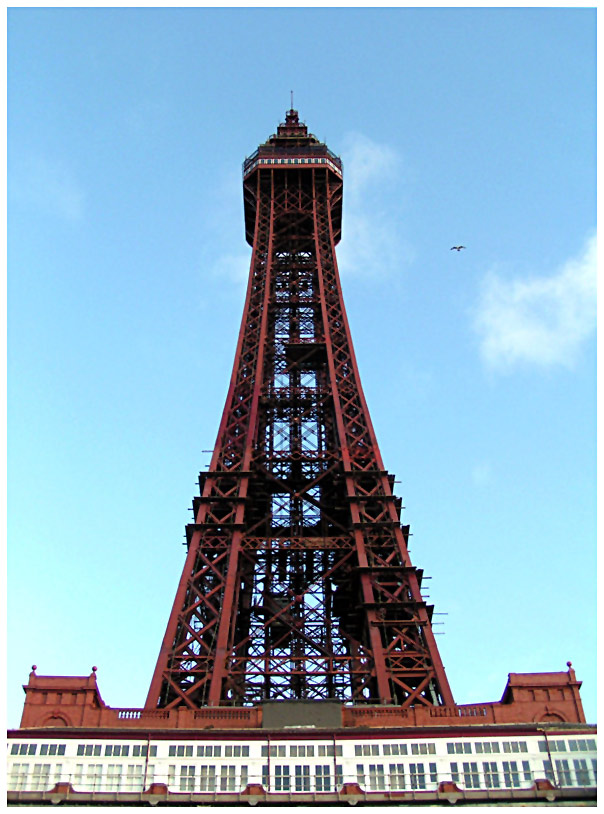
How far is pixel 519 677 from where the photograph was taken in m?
46.2

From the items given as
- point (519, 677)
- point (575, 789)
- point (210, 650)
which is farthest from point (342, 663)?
point (575, 789)

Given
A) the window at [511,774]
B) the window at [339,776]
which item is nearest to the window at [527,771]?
the window at [511,774]

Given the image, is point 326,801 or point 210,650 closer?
point 326,801

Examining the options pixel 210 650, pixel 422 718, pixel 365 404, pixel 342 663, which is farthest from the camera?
pixel 365 404

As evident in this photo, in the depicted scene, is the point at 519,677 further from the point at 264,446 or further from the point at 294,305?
the point at 294,305

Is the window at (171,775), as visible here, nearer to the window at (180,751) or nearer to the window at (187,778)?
the window at (187,778)

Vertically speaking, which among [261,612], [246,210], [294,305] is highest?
[246,210]

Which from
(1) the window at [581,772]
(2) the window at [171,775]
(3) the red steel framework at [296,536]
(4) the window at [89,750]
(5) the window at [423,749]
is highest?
(3) the red steel framework at [296,536]

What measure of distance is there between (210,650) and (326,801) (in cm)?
1328

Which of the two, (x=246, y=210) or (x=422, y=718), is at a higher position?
(x=246, y=210)

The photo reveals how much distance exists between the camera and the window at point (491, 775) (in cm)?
4169

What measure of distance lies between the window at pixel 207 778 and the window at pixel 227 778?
36cm

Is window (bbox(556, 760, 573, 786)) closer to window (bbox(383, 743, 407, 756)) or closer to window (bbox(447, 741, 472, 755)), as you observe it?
window (bbox(447, 741, 472, 755))

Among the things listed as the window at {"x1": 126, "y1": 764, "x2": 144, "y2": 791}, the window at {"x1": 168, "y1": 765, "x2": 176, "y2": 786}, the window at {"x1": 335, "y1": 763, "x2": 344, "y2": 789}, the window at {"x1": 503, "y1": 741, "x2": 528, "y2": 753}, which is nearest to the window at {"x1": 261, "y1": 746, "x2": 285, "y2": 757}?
the window at {"x1": 335, "y1": 763, "x2": 344, "y2": 789}
